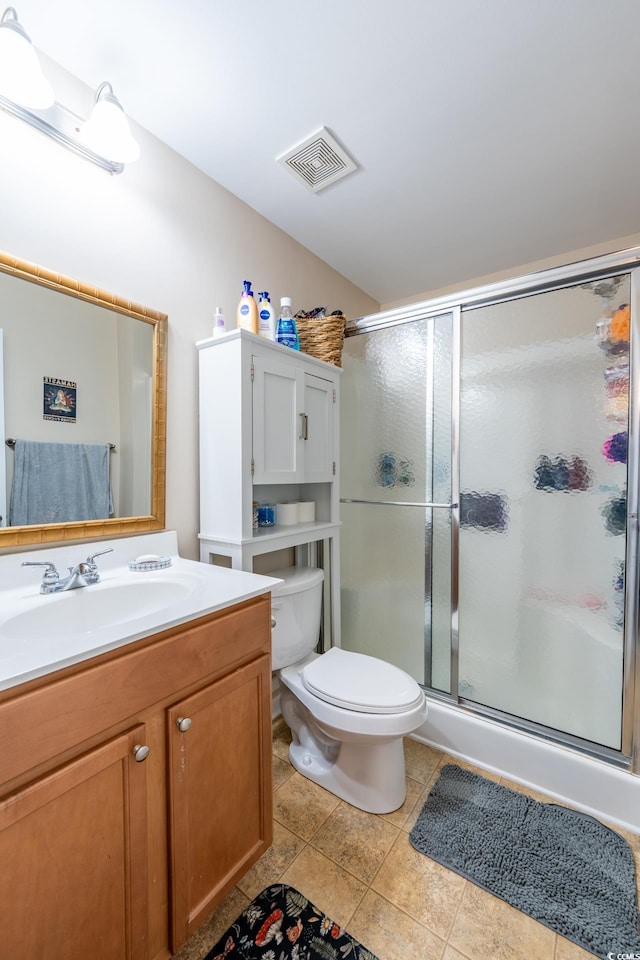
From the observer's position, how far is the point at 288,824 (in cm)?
133

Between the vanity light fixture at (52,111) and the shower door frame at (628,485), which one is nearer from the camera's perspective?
the vanity light fixture at (52,111)

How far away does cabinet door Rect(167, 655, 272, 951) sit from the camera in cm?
86

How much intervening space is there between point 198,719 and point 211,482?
2.63 ft

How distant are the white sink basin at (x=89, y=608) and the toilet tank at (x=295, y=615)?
17.7 inches

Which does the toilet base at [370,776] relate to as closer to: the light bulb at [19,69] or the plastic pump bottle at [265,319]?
the plastic pump bottle at [265,319]

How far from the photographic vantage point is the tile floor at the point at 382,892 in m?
0.98

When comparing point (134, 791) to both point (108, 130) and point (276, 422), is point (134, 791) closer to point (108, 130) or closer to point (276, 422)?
point (276, 422)

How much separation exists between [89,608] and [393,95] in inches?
69.8

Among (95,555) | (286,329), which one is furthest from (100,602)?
(286,329)

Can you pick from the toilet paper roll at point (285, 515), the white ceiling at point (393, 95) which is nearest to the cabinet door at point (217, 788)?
the toilet paper roll at point (285, 515)

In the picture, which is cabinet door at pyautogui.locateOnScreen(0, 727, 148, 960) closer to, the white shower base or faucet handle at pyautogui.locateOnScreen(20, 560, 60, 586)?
faucet handle at pyautogui.locateOnScreen(20, 560, 60, 586)

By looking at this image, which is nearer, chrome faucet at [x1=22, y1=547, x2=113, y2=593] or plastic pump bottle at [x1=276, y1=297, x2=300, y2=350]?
chrome faucet at [x1=22, y1=547, x2=113, y2=593]

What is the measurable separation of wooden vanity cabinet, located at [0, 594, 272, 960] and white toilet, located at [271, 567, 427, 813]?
336mm

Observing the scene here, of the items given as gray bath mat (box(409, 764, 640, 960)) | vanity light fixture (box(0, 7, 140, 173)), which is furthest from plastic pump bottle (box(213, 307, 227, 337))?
gray bath mat (box(409, 764, 640, 960))
